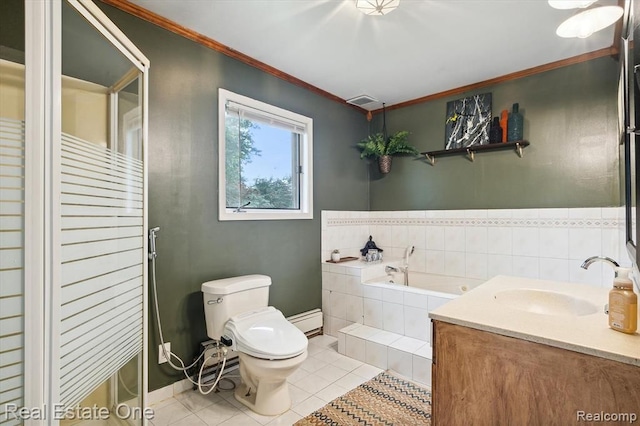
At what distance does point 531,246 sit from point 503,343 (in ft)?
6.82

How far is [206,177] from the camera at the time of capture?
228 centimetres

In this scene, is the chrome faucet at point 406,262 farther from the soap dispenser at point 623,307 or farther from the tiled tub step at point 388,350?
the soap dispenser at point 623,307

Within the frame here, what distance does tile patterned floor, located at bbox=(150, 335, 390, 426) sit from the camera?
1.82 m

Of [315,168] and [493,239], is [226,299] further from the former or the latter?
[493,239]

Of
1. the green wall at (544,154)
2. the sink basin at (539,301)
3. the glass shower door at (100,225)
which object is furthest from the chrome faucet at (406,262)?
the glass shower door at (100,225)

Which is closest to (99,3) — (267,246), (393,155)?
(267,246)

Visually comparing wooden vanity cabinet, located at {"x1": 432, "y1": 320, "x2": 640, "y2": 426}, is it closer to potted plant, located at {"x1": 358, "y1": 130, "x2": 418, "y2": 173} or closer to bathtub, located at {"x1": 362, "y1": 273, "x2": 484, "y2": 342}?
bathtub, located at {"x1": 362, "y1": 273, "x2": 484, "y2": 342}

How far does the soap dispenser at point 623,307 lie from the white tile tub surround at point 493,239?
1.69 metres

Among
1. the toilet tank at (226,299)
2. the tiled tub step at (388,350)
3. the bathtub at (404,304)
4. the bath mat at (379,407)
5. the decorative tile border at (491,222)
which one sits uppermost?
the decorative tile border at (491,222)

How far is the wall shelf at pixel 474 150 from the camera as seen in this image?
9.03 feet

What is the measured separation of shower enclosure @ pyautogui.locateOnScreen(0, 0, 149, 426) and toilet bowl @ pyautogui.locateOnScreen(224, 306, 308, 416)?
57 centimetres

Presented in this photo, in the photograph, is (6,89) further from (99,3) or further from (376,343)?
(376,343)

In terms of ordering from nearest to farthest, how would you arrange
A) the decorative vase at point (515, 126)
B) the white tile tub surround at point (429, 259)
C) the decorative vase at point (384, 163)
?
the white tile tub surround at point (429, 259) → the decorative vase at point (515, 126) → the decorative vase at point (384, 163)

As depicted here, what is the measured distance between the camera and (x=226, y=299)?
2.04 metres
